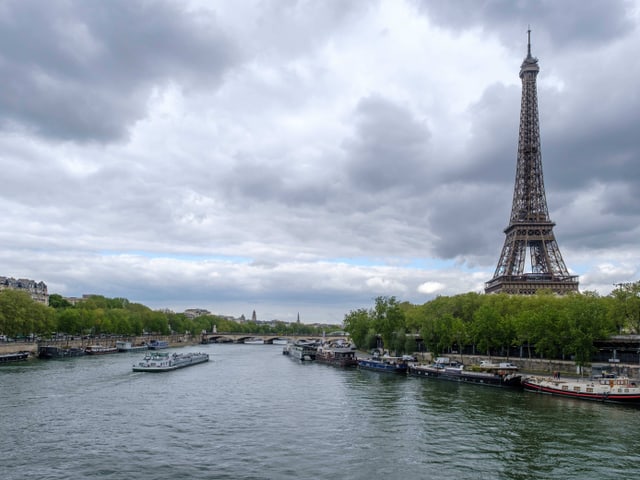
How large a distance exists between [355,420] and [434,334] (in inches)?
2413

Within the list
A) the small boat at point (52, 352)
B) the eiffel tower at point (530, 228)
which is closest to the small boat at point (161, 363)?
the small boat at point (52, 352)

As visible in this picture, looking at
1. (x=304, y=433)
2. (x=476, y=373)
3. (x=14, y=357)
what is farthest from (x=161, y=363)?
(x=304, y=433)

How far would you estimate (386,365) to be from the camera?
95.2 metres

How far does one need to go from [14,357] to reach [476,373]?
84.0 m

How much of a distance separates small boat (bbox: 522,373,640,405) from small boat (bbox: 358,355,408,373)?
28.5 m

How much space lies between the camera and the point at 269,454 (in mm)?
36969

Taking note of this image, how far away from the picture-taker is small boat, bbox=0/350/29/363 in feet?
332

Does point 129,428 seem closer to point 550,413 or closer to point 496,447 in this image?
point 496,447

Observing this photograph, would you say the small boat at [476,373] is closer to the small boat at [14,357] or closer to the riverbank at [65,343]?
the small boat at [14,357]

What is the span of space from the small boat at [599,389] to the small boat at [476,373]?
527 centimetres

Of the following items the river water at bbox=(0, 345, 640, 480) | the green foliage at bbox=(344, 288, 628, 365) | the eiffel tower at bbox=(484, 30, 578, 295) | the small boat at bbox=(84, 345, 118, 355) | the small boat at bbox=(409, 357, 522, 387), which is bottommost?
the small boat at bbox=(84, 345, 118, 355)

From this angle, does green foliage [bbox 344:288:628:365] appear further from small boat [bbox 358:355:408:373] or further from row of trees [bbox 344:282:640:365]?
small boat [bbox 358:355:408:373]

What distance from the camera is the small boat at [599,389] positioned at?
5744 cm

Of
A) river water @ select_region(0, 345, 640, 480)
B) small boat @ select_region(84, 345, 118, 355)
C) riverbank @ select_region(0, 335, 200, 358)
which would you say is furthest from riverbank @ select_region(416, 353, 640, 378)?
riverbank @ select_region(0, 335, 200, 358)
